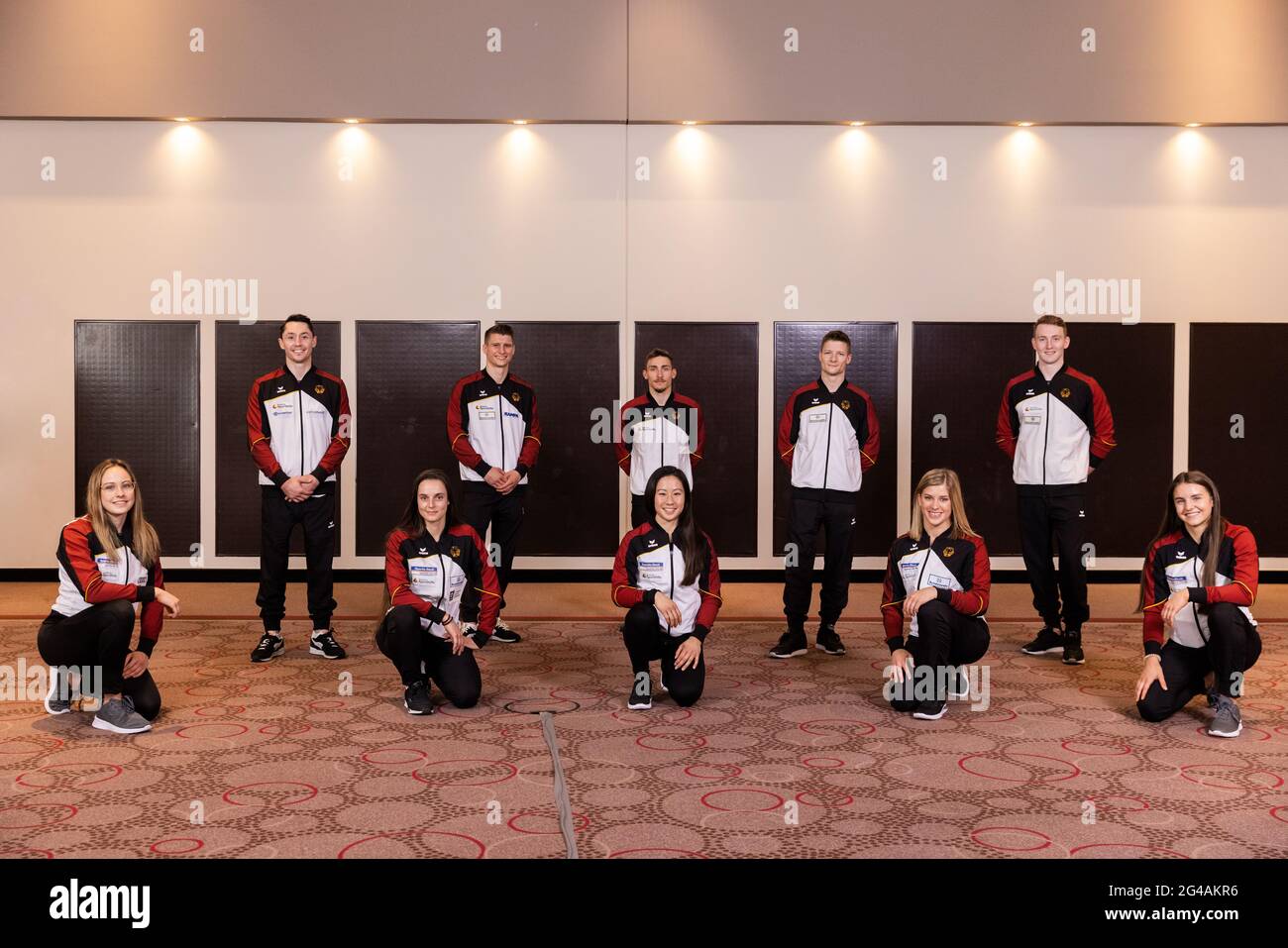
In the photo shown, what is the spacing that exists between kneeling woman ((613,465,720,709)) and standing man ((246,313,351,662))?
5.11 feet

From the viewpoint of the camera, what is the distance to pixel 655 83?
6.92 meters

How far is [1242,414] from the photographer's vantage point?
721cm

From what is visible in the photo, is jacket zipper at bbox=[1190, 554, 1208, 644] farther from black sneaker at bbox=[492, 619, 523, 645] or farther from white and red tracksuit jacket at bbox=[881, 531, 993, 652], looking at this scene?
black sneaker at bbox=[492, 619, 523, 645]

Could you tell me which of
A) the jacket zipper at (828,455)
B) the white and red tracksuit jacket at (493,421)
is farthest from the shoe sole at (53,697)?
the jacket zipper at (828,455)

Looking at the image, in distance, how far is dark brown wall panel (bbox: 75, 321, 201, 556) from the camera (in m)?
7.11

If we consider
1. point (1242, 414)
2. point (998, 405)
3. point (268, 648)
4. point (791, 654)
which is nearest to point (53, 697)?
point (268, 648)

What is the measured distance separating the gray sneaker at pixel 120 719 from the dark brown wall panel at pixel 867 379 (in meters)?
4.22

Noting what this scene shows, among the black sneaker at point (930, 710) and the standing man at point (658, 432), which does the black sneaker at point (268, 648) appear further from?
the black sneaker at point (930, 710)

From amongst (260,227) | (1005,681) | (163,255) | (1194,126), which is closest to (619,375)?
(260,227)

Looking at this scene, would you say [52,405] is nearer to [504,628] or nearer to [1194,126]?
[504,628]

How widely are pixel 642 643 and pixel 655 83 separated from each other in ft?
12.8

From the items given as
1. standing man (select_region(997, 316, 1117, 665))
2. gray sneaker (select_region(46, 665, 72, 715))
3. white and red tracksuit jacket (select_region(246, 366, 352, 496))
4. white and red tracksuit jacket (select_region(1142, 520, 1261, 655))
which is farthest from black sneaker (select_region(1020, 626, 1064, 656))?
gray sneaker (select_region(46, 665, 72, 715))

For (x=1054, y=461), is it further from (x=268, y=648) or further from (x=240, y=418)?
(x=240, y=418)

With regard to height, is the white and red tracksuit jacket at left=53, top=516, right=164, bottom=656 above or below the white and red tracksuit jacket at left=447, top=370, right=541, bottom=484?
below
